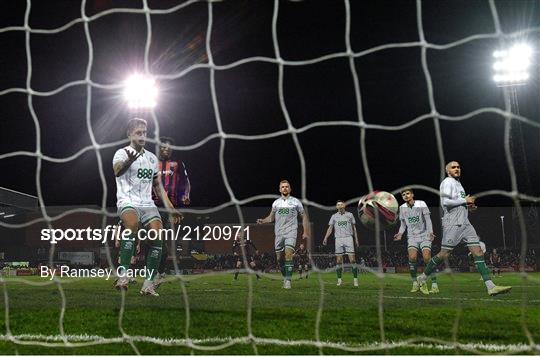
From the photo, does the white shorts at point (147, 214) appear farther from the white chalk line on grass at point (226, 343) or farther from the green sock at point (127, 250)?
the white chalk line on grass at point (226, 343)

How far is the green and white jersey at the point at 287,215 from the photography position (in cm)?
923

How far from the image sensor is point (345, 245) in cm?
1061

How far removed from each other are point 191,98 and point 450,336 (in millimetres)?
28457

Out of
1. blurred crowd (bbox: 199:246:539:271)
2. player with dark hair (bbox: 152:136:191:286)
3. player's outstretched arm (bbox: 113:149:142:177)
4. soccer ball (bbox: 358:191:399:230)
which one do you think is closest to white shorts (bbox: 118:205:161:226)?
player's outstretched arm (bbox: 113:149:142:177)

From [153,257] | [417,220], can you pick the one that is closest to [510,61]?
[417,220]

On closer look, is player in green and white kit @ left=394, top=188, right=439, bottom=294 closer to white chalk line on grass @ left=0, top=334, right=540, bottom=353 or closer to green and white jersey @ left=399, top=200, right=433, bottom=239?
green and white jersey @ left=399, top=200, right=433, bottom=239

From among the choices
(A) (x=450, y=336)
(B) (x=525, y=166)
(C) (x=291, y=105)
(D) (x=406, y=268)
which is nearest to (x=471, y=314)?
(A) (x=450, y=336)

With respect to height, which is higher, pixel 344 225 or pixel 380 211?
pixel 344 225

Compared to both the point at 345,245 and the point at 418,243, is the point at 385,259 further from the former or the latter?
the point at 418,243

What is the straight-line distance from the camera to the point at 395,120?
Result: 31.7 metres

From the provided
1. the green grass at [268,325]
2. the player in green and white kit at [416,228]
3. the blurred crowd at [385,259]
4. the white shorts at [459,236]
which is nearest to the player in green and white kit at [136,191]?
the green grass at [268,325]

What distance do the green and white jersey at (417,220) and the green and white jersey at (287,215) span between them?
1652 millimetres

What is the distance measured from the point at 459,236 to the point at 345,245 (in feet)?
12.0

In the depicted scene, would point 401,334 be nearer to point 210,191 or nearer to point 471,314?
point 471,314
